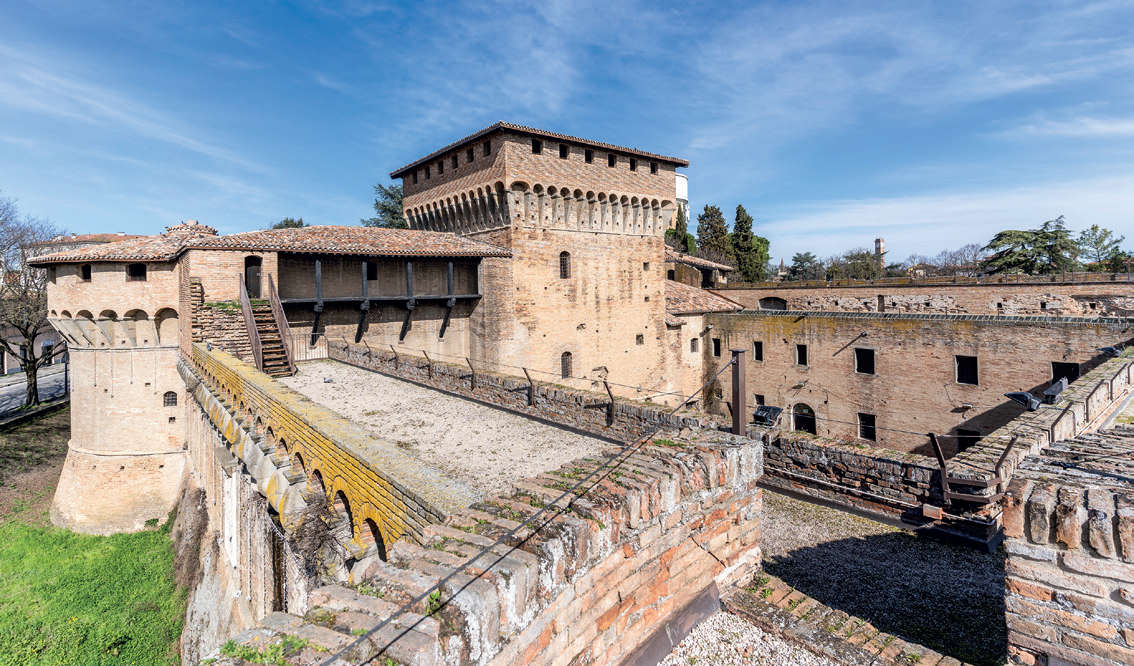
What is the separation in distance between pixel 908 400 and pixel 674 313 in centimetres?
963

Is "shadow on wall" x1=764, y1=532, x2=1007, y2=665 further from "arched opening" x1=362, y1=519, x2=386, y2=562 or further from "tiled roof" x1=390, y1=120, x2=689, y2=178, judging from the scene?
"tiled roof" x1=390, y1=120, x2=689, y2=178

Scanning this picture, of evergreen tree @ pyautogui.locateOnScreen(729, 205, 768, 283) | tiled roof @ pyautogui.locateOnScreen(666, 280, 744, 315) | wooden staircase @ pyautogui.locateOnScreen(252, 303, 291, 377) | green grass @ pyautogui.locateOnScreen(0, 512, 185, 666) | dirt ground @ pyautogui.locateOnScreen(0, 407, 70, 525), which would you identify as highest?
evergreen tree @ pyautogui.locateOnScreen(729, 205, 768, 283)

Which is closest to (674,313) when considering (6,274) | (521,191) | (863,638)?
(521,191)

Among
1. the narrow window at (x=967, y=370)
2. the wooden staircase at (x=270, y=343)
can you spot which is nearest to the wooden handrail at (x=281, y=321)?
the wooden staircase at (x=270, y=343)

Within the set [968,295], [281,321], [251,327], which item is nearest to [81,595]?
[251,327]

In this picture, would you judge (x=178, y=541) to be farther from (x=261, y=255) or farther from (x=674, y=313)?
(x=674, y=313)

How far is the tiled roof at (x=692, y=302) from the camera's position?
24.7 metres

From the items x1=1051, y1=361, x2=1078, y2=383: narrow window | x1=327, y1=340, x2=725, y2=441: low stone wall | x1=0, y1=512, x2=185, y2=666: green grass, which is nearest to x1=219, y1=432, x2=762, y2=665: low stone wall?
x1=327, y1=340, x2=725, y2=441: low stone wall

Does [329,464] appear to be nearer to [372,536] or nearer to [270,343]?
[372,536]

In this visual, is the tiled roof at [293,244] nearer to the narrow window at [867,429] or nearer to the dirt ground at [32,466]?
the dirt ground at [32,466]

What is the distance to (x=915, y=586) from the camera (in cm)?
471

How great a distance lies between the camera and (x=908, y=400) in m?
18.7

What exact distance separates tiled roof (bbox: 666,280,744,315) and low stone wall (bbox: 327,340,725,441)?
Answer: 15.6 metres

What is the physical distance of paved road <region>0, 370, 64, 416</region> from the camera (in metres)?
27.2
